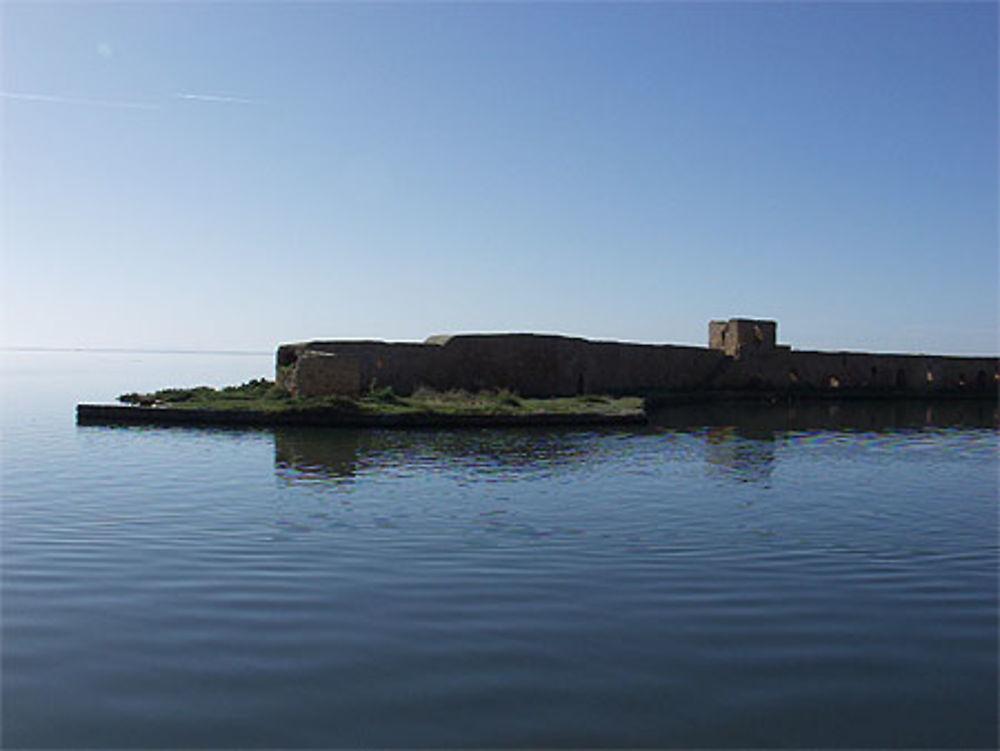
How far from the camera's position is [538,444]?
16234 mm

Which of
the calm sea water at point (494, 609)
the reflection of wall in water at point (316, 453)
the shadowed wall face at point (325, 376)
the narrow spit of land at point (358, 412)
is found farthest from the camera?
the shadowed wall face at point (325, 376)

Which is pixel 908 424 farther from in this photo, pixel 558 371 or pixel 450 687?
pixel 450 687

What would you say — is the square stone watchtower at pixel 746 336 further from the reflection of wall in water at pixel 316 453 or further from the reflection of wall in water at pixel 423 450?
the reflection of wall in water at pixel 316 453

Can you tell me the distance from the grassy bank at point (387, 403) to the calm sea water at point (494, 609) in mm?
6851

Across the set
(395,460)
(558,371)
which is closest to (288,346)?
(558,371)

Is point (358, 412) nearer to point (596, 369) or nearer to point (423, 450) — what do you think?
point (423, 450)

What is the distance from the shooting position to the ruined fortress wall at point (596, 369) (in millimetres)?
23781

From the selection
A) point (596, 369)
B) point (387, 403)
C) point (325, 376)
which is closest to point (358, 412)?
point (387, 403)

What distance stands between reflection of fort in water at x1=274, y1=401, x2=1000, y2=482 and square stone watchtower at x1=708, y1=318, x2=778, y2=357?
6883mm

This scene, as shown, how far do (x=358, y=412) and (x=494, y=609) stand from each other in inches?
538

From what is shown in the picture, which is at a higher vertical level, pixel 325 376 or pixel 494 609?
pixel 325 376

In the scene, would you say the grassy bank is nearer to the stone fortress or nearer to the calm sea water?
the stone fortress

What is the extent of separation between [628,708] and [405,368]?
68.3ft

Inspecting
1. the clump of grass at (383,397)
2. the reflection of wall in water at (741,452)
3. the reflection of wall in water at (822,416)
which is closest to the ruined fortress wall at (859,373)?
the reflection of wall in water at (822,416)
